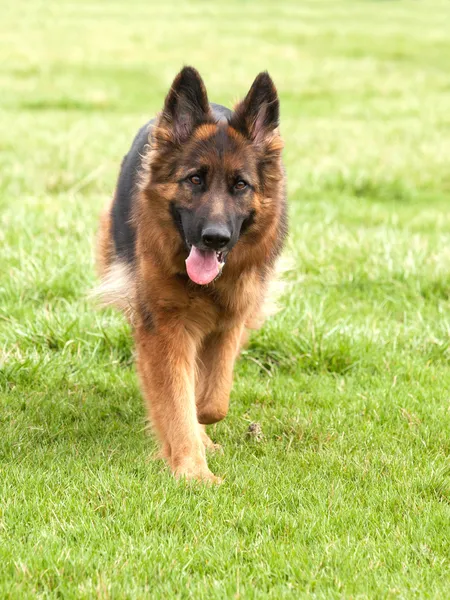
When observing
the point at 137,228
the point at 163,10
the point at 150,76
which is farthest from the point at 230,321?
the point at 163,10

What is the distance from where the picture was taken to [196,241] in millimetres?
4121

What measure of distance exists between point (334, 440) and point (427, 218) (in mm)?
5587

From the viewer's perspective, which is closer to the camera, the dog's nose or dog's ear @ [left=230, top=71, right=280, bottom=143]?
the dog's nose

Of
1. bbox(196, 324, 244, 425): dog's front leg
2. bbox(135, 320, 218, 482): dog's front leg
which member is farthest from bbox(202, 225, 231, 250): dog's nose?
bbox(196, 324, 244, 425): dog's front leg

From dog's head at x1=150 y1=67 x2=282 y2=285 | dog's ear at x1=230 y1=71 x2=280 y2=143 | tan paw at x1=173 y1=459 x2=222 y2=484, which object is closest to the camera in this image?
tan paw at x1=173 y1=459 x2=222 y2=484

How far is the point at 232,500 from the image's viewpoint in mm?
3734

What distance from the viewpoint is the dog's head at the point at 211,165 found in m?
4.13

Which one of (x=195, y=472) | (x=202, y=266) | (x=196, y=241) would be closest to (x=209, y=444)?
(x=195, y=472)

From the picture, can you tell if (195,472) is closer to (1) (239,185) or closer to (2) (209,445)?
(2) (209,445)

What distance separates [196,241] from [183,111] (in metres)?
0.72

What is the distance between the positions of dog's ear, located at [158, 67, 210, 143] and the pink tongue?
0.59 m

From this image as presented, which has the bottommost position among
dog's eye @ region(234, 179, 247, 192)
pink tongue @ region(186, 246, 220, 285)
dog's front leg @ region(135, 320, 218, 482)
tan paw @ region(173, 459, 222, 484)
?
tan paw @ region(173, 459, 222, 484)

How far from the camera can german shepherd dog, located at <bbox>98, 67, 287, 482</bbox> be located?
419 centimetres

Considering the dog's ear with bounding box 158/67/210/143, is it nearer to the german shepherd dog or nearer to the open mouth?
the german shepherd dog
